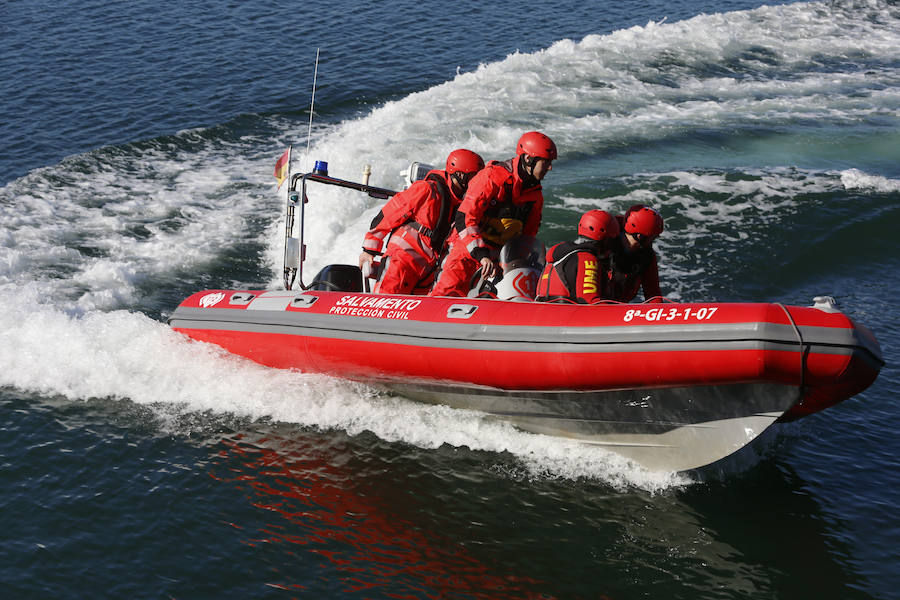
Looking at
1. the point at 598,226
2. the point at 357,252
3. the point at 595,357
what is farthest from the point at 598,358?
the point at 357,252

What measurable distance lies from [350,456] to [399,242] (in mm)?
1455

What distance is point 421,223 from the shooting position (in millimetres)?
6094

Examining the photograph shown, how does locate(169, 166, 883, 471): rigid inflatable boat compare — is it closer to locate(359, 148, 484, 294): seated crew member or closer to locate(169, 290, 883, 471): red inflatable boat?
locate(169, 290, 883, 471): red inflatable boat

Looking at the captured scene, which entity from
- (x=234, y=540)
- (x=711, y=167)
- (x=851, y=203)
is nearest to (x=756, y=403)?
(x=234, y=540)

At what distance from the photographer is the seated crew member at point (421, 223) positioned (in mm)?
6039

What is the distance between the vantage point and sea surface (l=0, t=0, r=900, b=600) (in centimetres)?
483

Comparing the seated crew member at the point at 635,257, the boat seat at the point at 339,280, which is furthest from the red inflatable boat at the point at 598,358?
the seated crew member at the point at 635,257

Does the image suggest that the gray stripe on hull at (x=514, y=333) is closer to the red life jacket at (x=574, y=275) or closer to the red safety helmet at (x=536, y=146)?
the red life jacket at (x=574, y=275)

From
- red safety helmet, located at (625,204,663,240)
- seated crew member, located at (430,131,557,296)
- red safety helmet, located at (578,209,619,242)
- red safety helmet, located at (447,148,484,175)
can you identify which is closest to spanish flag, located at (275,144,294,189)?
red safety helmet, located at (447,148,484,175)

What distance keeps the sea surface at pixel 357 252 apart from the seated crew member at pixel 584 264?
3.20 feet

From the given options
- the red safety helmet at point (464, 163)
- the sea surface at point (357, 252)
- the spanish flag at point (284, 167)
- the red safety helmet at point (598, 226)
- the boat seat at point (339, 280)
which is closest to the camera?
the sea surface at point (357, 252)

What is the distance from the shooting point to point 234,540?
4.87 m

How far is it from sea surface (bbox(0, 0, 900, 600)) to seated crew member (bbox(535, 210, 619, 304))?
0.98 m

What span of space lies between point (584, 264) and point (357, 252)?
4.07 meters
